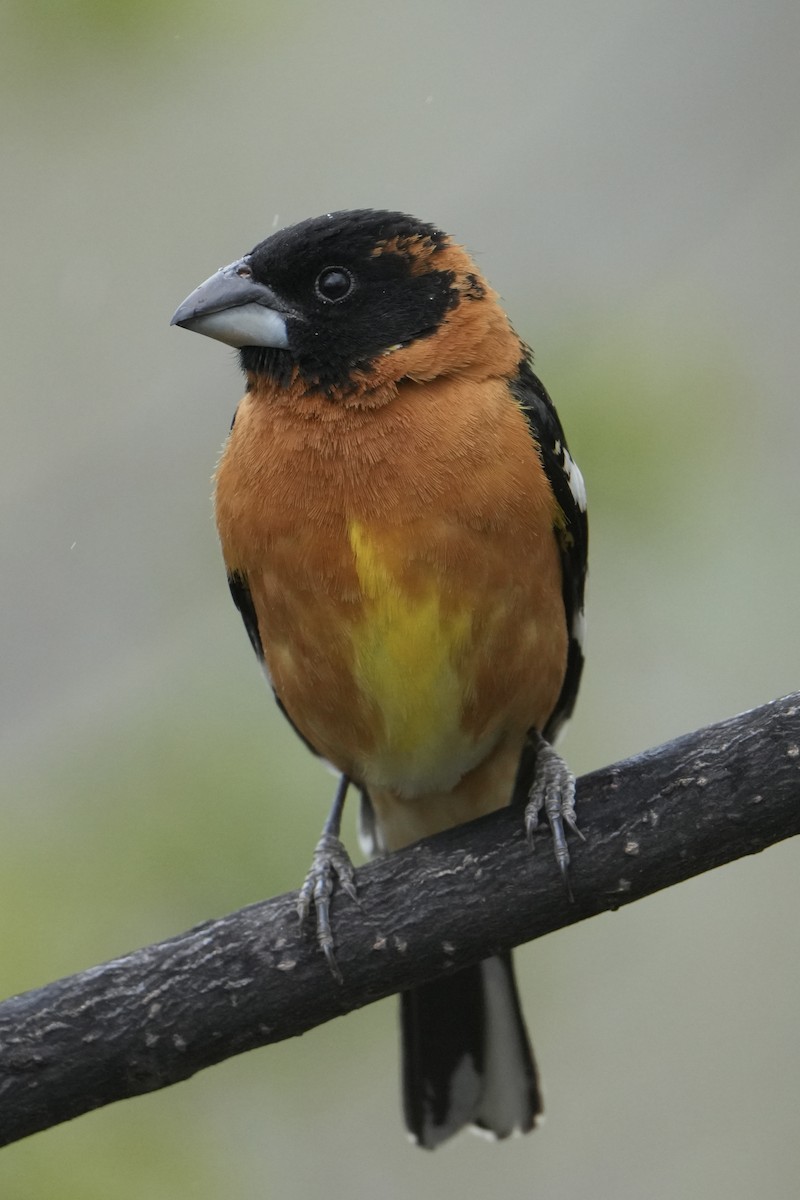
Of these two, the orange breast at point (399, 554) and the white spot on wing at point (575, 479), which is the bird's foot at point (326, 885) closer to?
the orange breast at point (399, 554)

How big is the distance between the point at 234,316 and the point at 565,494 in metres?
1.09

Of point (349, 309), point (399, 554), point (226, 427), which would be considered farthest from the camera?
point (226, 427)

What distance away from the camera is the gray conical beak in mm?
4465

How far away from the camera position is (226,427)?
5.71 metres

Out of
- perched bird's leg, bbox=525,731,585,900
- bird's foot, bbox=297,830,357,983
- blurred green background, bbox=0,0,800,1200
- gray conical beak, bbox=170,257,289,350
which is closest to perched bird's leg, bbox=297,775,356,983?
bird's foot, bbox=297,830,357,983

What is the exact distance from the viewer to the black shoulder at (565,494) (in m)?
4.51

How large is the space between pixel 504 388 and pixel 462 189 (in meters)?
1.56

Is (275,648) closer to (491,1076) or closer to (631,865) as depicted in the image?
(631,865)

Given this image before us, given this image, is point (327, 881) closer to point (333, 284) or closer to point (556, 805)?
point (556, 805)

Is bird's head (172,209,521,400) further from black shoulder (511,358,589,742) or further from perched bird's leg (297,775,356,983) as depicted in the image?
perched bird's leg (297,775,356,983)

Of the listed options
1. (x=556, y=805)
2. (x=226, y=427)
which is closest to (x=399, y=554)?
(x=556, y=805)

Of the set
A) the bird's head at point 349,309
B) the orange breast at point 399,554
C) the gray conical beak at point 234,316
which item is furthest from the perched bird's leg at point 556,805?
the gray conical beak at point 234,316

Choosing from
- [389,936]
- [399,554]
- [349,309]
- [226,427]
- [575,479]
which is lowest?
[389,936]

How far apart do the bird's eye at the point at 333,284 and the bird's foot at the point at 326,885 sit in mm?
1617
